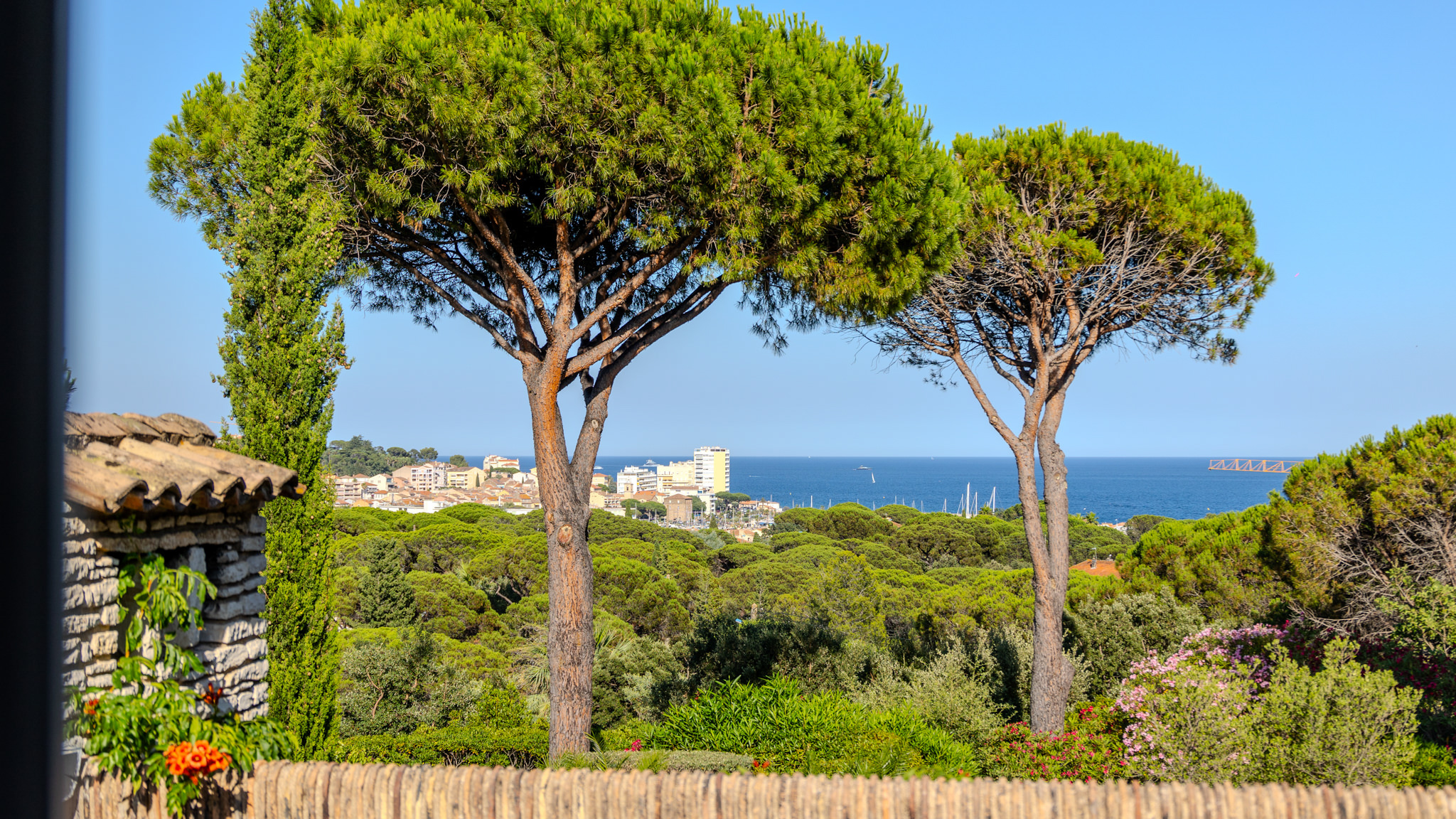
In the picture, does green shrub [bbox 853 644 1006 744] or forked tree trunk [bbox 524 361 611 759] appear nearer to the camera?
forked tree trunk [bbox 524 361 611 759]

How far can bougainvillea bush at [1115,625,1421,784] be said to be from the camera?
5574mm

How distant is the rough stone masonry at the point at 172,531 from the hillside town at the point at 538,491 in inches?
51.9

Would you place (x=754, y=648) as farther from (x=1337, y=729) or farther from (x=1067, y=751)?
(x=1337, y=729)

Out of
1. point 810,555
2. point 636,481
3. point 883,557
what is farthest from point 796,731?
point 636,481

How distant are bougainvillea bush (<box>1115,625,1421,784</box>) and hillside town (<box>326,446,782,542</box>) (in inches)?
240

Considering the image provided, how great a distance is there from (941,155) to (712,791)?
569cm

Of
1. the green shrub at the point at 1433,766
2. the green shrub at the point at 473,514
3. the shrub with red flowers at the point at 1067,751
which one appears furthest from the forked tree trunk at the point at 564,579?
the green shrub at the point at 473,514

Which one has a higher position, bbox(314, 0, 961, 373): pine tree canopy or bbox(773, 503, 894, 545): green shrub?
bbox(314, 0, 961, 373): pine tree canopy

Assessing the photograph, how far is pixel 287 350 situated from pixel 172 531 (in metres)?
1.80

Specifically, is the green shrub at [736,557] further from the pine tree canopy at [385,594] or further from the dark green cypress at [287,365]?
the dark green cypress at [287,365]

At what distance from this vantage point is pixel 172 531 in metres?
3.49

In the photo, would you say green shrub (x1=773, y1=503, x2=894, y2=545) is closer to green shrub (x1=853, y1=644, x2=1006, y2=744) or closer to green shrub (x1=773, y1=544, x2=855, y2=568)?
green shrub (x1=773, y1=544, x2=855, y2=568)

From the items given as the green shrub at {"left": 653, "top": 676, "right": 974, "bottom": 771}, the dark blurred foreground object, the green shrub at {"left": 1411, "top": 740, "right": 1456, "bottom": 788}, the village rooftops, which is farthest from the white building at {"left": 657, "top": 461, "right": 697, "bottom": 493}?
the dark blurred foreground object

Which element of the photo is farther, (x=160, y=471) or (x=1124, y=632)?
(x=1124, y=632)
